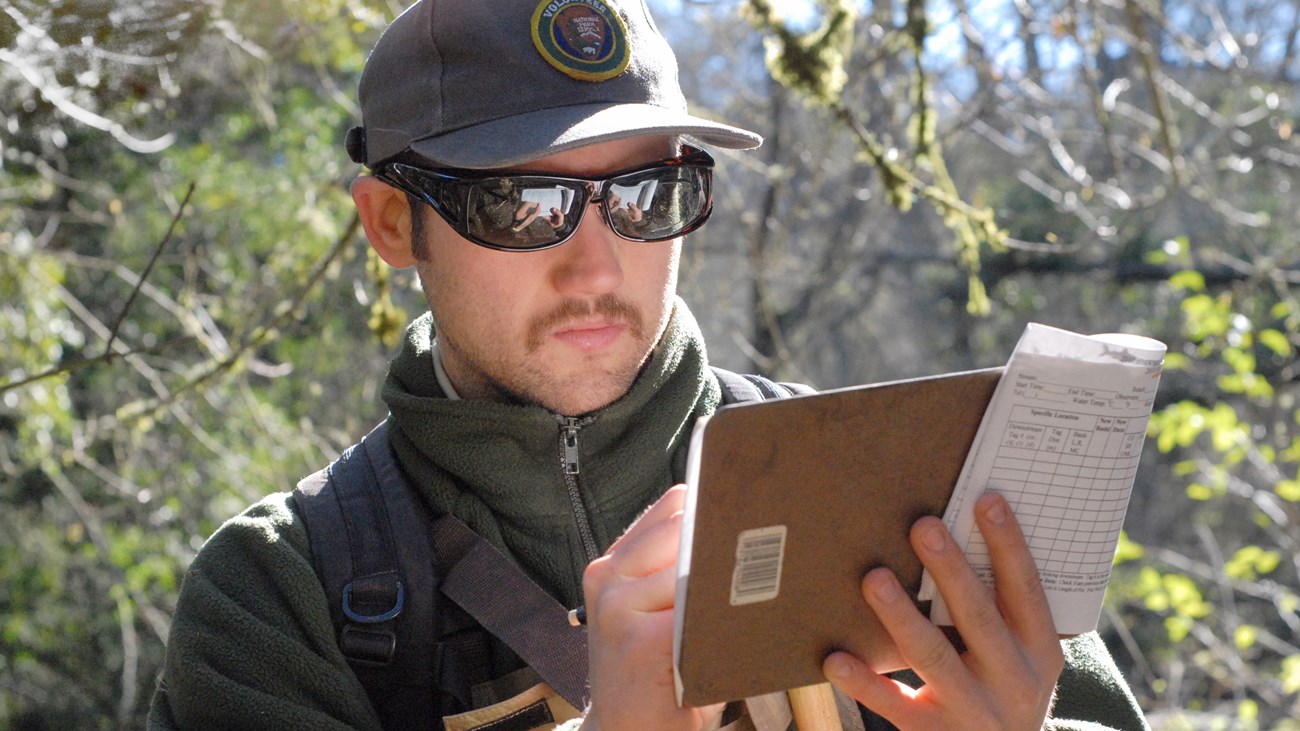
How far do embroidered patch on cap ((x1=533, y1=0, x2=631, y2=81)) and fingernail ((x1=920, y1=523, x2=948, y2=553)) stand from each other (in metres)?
0.80

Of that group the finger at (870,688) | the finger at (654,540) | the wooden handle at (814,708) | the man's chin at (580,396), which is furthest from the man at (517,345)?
the finger at (654,540)

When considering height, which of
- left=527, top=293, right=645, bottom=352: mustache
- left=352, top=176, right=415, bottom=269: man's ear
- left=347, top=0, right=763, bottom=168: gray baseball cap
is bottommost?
left=527, top=293, right=645, bottom=352: mustache

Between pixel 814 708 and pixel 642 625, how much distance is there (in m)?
0.26

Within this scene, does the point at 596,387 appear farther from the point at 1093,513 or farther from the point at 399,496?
the point at 1093,513

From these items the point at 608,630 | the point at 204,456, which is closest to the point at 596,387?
the point at 608,630

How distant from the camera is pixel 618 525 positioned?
1.76 metres

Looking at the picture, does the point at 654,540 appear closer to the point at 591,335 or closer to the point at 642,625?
the point at 642,625

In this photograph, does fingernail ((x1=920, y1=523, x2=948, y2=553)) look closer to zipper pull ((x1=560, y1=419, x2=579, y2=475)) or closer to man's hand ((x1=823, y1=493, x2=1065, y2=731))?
man's hand ((x1=823, y1=493, x2=1065, y2=731))

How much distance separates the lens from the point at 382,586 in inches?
63.2

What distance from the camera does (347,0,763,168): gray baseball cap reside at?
1.63 meters

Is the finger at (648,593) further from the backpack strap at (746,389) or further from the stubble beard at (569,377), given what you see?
the backpack strap at (746,389)

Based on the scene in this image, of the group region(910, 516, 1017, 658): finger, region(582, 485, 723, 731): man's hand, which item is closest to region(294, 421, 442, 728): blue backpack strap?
region(582, 485, 723, 731): man's hand

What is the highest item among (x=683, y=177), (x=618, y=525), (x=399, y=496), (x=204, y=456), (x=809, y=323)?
(x=683, y=177)

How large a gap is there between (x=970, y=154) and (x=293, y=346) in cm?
542
